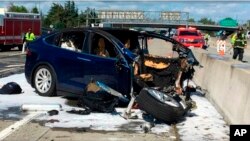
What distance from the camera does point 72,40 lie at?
11.3 m

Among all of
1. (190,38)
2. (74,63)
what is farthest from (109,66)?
(190,38)

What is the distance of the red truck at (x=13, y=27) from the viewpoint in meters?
38.2

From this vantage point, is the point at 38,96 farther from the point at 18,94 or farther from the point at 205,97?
the point at 205,97

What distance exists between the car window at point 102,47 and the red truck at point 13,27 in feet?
91.9

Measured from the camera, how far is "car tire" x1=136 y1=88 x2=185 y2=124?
8625 mm

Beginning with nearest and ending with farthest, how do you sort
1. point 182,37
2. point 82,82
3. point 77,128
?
point 77,128 → point 82,82 → point 182,37

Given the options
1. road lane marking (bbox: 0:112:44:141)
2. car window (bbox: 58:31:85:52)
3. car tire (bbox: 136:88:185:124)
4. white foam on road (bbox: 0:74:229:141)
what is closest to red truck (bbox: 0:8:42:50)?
car window (bbox: 58:31:85:52)

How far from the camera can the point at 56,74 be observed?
436 inches

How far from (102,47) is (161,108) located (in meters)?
2.64

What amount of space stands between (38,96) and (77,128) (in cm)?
332

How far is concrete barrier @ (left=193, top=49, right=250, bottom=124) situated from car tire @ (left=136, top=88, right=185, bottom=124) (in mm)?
858

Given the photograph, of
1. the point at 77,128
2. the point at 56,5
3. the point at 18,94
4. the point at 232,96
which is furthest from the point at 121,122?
the point at 56,5

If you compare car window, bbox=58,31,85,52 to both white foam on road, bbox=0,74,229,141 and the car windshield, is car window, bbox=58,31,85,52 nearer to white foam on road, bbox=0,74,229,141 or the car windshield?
white foam on road, bbox=0,74,229,141

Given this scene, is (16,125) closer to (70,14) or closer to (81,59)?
(81,59)
